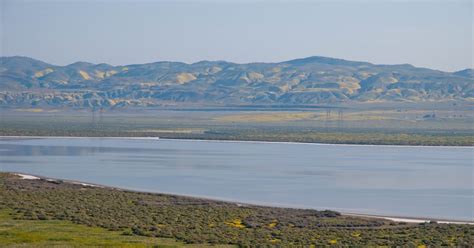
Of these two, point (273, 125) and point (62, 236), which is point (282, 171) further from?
point (273, 125)

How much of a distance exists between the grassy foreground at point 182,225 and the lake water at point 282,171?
13.4 feet

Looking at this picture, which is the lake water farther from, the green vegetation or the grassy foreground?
the green vegetation

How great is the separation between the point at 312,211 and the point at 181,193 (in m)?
9.02

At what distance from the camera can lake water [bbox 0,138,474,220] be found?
130 ft

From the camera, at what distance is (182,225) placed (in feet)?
96.5

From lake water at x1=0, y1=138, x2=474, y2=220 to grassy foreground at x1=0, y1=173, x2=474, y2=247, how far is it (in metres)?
4.08

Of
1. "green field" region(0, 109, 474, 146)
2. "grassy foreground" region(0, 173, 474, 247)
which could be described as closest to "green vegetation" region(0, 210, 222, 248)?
"grassy foreground" region(0, 173, 474, 247)

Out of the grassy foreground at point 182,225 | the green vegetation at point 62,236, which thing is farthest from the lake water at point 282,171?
the green vegetation at point 62,236

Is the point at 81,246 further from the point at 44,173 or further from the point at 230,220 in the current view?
the point at 44,173

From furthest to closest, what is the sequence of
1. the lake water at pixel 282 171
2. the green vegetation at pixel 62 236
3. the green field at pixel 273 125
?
the green field at pixel 273 125
the lake water at pixel 282 171
the green vegetation at pixel 62 236

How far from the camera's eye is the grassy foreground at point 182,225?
26.2m

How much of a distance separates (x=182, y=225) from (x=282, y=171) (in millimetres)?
25979

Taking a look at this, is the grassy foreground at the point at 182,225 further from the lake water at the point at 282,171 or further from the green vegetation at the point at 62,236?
the lake water at the point at 282,171

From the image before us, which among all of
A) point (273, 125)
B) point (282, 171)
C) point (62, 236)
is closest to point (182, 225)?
point (62, 236)
